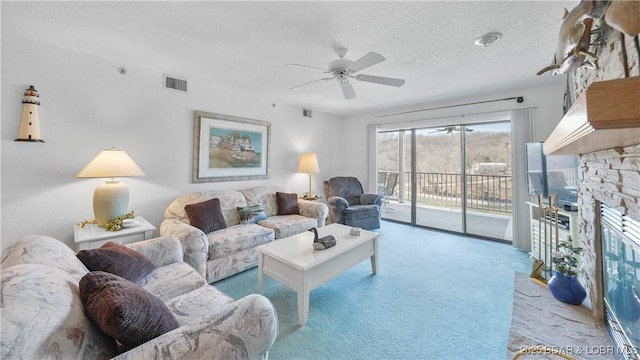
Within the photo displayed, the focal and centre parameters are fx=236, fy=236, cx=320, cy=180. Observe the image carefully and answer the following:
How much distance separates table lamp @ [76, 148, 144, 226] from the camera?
7.07 feet

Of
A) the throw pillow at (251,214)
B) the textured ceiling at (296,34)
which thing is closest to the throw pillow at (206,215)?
the throw pillow at (251,214)

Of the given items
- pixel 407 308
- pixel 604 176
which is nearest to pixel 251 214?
pixel 407 308

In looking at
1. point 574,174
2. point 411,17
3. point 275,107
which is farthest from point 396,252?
point 275,107

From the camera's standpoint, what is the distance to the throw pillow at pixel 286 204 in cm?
368

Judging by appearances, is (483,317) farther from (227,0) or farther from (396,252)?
(227,0)

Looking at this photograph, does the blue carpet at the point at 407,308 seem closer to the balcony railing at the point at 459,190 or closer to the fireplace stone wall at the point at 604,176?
the fireplace stone wall at the point at 604,176

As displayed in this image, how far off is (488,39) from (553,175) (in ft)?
6.04

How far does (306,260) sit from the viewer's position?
1.92 m

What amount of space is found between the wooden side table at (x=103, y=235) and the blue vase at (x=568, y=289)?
3.29 metres

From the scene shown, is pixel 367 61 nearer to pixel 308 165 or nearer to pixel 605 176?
pixel 605 176

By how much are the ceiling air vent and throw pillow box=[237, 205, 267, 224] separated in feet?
5.64

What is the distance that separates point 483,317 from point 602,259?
0.87m

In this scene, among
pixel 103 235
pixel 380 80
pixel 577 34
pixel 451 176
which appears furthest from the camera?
pixel 451 176

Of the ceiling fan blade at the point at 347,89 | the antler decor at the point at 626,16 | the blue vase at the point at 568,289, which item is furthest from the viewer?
the ceiling fan blade at the point at 347,89
